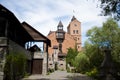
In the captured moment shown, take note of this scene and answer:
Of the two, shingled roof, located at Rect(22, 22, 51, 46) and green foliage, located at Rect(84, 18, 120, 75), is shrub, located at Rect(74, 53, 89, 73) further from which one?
shingled roof, located at Rect(22, 22, 51, 46)

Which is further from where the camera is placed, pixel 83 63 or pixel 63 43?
pixel 63 43

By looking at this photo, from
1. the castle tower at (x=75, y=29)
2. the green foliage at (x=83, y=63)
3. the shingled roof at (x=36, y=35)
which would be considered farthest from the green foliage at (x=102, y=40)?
the castle tower at (x=75, y=29)

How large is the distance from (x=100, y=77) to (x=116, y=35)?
18215 mm

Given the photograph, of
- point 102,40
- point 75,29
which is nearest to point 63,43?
point 75,29

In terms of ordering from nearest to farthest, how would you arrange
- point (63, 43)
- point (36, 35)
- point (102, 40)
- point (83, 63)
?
point (36, 35), point (102, 40), point (83, 63), point (63, 43)

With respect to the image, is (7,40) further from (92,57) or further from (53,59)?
(53,59)

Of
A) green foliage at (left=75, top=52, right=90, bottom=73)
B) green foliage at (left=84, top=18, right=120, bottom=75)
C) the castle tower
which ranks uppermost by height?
the castle tower

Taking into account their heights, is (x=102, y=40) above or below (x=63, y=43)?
below

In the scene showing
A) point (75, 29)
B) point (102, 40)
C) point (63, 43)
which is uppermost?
point (75, 29)

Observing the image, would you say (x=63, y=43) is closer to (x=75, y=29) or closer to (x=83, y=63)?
(x=75, y=29)

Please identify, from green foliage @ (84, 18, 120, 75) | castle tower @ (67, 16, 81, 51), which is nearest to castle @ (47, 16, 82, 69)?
castle tower @ (67, 16, 81, 51)

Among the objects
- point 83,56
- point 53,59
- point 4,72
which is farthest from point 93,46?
point 53,59

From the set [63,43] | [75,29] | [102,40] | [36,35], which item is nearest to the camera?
[36,35]

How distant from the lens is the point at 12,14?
20.6 meters
